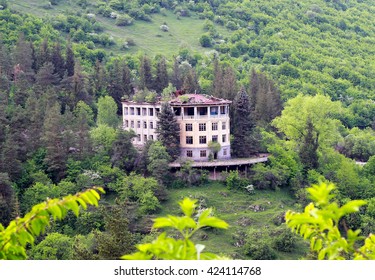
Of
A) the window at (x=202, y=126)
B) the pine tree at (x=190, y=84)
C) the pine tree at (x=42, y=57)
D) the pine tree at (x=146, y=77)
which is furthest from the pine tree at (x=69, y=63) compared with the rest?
the window at (x=202, y=126)

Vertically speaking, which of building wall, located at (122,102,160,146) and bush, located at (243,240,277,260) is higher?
building wall, located at (122,102,160,146)

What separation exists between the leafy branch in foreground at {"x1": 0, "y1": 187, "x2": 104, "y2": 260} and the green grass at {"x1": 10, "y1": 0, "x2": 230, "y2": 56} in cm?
12417

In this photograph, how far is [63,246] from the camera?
53.2 meters

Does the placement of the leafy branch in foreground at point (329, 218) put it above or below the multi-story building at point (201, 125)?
above

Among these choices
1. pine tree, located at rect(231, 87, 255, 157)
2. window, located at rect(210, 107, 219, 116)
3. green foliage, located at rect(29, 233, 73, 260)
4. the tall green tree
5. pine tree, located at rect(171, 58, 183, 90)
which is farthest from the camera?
pine tree, located at rect(171, 58, 183, 90)

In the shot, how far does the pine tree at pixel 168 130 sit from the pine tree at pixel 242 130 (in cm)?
600

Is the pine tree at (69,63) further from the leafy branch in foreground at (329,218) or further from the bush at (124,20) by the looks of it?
the leafy branch in foreground at (329,218)

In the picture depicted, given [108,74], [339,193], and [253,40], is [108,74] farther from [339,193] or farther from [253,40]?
[253,40]

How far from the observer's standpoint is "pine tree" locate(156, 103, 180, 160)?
67688 millimetres

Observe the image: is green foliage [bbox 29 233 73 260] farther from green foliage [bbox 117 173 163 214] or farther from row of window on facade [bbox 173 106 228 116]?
row of window on facade [bbox 173 106 228 116]

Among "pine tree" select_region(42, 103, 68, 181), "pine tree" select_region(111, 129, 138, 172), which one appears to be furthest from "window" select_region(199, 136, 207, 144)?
"pine tree" select_region(42, 103, 68, 181)

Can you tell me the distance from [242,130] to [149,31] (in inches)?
3426

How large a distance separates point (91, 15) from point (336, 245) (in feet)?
470

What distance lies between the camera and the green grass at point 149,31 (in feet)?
471
